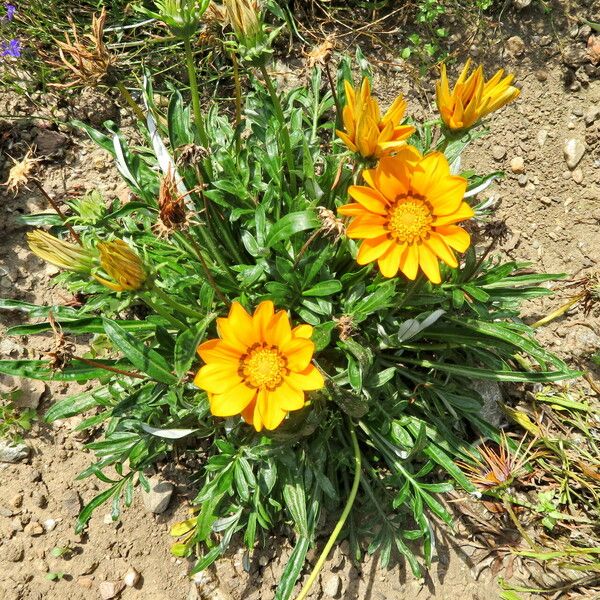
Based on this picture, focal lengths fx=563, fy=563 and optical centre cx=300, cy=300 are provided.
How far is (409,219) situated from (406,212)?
3 cm

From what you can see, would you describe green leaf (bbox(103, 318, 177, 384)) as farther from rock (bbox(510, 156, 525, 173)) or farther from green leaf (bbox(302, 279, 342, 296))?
rock (bbox(510, 156, 525, 173))

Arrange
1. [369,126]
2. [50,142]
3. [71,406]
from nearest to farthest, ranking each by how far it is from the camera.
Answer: [369,126] → [71,406] → [50,142]

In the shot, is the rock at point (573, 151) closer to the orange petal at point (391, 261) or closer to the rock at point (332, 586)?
the orange petal at point (391, 261)

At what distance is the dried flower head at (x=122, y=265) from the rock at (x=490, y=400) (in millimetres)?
1528

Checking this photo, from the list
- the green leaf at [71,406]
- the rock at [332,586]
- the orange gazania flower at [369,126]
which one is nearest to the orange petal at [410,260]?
the orange gazania flower at [369,126]

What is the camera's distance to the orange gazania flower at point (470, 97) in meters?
1.49

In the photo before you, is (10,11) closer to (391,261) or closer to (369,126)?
(369,126)

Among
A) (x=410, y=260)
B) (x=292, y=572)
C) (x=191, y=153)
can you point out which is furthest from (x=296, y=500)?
(x=191, y=153)

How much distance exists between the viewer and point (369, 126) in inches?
58.1

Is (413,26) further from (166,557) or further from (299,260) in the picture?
(166,557)

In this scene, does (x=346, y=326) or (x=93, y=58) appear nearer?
(x=93, y=58)

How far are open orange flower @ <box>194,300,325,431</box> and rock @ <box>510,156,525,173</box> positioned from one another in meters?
1.78

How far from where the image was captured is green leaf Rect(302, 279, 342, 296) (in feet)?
6.07

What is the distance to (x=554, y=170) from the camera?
9.11ft
